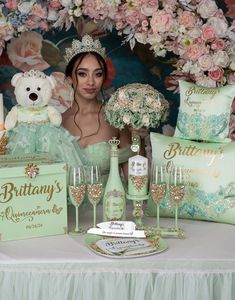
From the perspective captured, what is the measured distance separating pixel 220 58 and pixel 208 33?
0.10 metres

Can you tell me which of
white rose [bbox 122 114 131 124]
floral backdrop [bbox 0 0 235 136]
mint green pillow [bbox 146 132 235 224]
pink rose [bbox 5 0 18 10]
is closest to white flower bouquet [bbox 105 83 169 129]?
white rose [bbox 122 114 131 124]

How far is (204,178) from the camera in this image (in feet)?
5.73

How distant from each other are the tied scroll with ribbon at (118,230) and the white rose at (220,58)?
667mm

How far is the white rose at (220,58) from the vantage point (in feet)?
6.22

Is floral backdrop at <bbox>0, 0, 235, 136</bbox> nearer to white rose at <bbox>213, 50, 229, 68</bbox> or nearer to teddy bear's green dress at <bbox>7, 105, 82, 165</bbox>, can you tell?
white rose at <bbox>213, 50, 229, 68</bbox>

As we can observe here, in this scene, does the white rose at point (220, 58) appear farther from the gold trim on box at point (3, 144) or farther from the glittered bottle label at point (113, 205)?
the gold trim on box at point (3, 144)

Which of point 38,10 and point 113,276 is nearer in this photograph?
point 113,276

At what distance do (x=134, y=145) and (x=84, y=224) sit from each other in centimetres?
31

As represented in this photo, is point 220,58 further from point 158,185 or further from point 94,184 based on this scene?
point 94,184

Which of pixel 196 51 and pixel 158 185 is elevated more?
pixel 196 51

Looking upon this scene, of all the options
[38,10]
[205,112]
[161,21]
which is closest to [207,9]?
[161,21]

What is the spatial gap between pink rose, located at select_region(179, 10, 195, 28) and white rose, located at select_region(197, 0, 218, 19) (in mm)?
43

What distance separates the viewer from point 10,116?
5.95ft

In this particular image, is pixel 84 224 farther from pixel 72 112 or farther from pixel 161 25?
pixel 161 25
